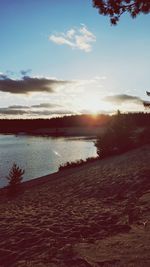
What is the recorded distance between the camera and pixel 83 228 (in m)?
7.99

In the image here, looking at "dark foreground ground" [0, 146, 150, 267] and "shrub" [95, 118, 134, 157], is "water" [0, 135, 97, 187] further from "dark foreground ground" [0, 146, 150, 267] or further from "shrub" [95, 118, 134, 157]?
"dark foreground ground" [0, 146, 150, 267]

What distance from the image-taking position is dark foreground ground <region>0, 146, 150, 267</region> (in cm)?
601

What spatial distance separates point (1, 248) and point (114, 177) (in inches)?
339

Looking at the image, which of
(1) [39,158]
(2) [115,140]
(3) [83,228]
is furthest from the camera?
(1) [39,158]

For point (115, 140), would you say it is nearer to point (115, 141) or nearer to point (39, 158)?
point (115, 141)

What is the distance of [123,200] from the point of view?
10.8 m

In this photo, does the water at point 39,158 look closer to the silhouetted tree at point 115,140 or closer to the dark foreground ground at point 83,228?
the silhouetted tree at point 115,140

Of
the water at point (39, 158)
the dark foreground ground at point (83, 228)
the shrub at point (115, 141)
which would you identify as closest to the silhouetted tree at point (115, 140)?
the shrub at point (115, 141)

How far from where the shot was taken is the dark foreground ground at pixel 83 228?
601 cm

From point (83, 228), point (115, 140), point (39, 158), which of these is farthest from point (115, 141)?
point (83, 228)

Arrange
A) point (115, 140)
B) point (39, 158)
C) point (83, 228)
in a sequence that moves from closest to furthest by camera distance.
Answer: point (83, 228) < point (115, 140) < point (39, 158)

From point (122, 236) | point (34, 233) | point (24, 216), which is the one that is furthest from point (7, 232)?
point (122, 236)

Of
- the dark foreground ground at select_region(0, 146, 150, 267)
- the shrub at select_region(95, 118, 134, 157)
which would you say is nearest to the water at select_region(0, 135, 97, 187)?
the shrub at select_region(95, 118, 134, 157)

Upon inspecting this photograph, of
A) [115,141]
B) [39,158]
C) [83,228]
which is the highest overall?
[115,141]
